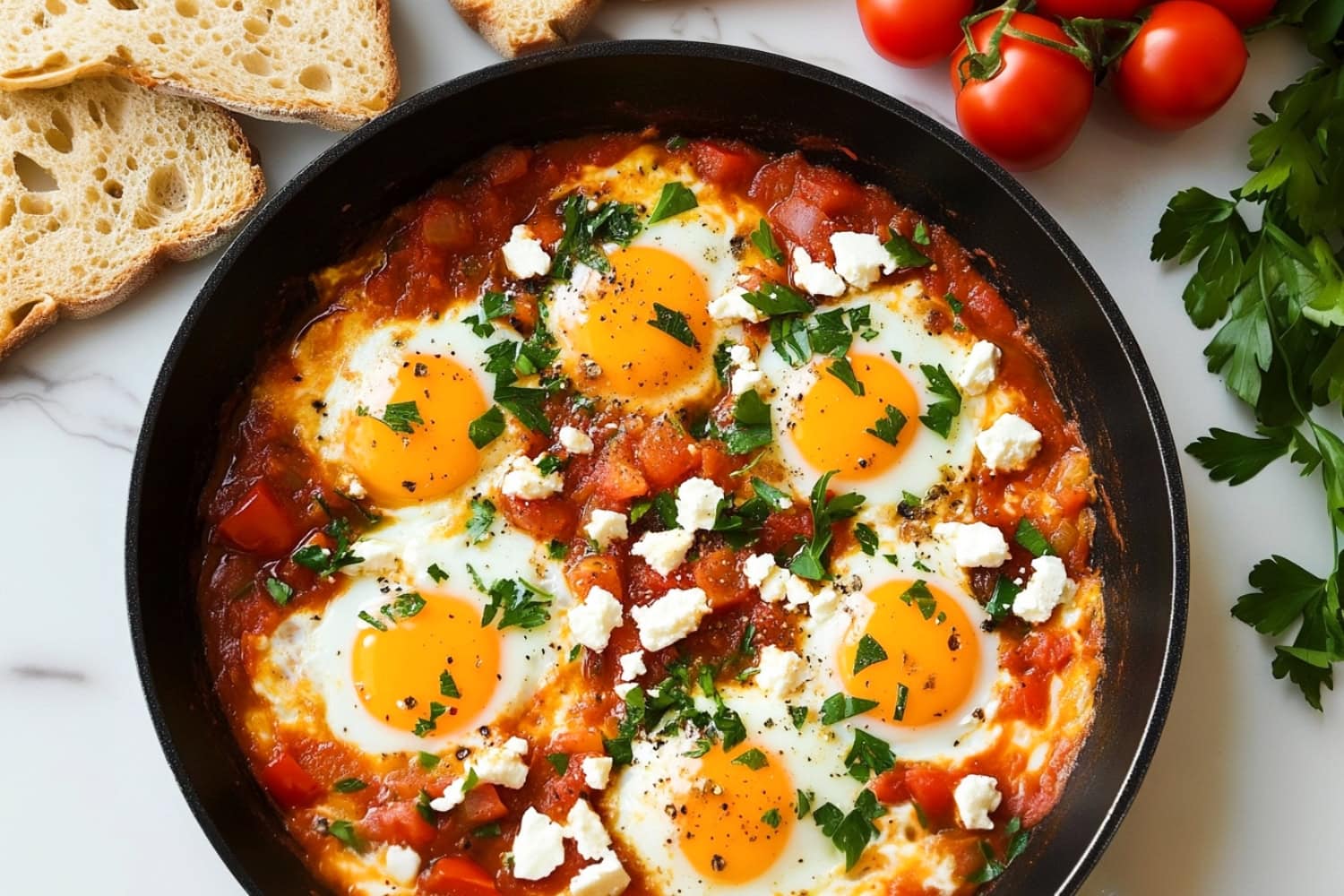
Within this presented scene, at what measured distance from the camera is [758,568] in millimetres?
3424

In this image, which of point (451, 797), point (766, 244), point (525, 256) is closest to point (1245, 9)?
point (766, 244)

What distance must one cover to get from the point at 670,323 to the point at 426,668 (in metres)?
1.22

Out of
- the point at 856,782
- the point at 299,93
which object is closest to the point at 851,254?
the point at 856,782

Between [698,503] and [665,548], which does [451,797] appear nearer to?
[665,548]

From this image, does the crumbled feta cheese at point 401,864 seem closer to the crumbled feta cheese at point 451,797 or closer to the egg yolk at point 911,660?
the crumbled feta cheese at point 451,797

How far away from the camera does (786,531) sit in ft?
11.6

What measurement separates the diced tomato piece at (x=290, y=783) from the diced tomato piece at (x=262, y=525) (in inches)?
23.3

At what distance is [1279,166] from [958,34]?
3.27 ft

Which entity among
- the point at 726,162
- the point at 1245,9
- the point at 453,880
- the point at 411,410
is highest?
the point at 1245,9

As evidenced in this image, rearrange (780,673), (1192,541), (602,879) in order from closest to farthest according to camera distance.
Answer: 1. (602,879)
2. (780,673)
3. (1192,541)

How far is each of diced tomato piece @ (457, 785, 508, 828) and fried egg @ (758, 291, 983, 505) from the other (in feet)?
4.10

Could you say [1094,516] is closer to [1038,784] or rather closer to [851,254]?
[1038,784]

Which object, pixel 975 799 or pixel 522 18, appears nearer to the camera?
pixel 975 799

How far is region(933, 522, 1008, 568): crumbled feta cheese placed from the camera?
3.39 metres
